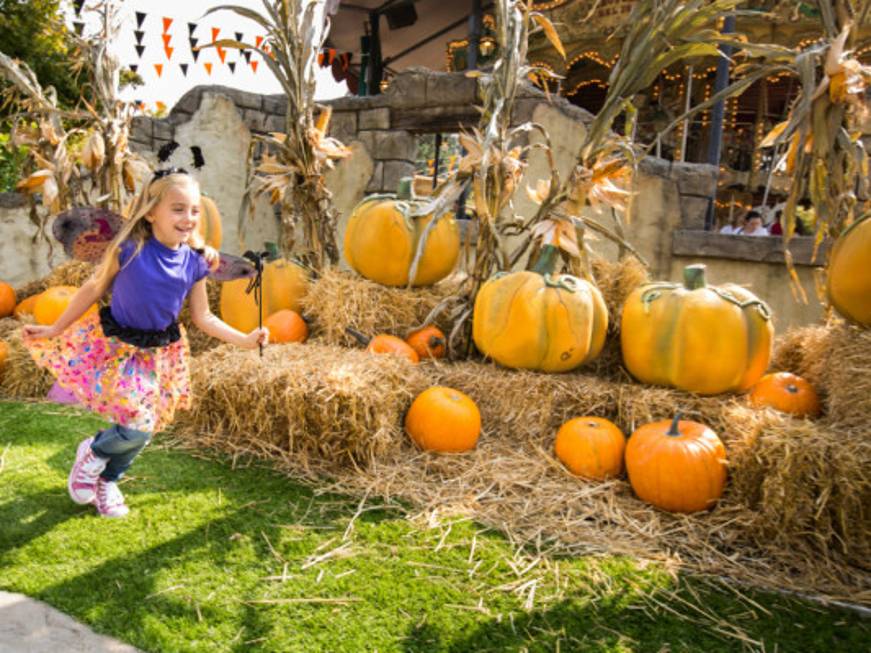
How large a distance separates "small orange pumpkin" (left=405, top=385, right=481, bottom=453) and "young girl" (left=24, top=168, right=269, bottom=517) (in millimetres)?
1148

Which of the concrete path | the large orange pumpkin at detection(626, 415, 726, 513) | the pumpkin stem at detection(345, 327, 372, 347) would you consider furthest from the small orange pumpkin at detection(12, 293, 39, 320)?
the large orange pumpkin at detection(626, 415, 726, 513)

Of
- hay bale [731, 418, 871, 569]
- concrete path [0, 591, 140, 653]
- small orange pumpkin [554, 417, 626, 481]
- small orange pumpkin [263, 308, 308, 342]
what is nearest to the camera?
concrete path [0, 591, 140, 653]

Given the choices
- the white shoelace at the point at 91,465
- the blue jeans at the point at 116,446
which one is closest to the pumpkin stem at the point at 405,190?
the blue jeans at the point at 116,446

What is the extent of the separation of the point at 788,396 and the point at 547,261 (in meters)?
1.28

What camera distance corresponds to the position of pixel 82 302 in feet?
6.80

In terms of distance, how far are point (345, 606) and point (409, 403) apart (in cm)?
131

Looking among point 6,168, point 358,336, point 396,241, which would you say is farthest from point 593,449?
point 6,168

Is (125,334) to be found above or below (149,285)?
below

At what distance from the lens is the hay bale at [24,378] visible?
352cm

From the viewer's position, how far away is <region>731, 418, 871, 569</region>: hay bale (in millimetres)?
1978

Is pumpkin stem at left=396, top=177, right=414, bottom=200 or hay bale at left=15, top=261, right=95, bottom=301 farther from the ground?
pumpkin stem at left=396, top=177, right=414, bottom=200

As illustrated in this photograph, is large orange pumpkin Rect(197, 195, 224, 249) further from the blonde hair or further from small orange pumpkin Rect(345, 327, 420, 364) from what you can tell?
the blonde hair

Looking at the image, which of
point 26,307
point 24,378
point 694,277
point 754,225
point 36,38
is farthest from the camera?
point 36,38

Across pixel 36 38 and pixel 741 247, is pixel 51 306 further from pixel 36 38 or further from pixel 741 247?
pixel 36 38
